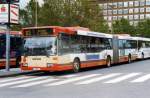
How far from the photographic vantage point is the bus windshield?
917 inches

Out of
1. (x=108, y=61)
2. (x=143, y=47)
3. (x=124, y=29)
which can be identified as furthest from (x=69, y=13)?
(x=124, y=29)

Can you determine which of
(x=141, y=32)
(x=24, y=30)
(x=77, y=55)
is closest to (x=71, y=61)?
(x=77, y=55)

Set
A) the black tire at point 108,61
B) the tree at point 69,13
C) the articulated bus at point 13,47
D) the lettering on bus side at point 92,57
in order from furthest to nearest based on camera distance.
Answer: the tree at point 69,13, the black tire at point 108,61, the articulated bus at point 13,47, the lettering on bus side at point 92,57

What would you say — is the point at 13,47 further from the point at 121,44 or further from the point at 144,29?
the point at 144,29

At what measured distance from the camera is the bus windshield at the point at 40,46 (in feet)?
76.4

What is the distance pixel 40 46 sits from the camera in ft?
77.0

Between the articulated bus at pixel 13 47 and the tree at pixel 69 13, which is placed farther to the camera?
the tree at pixel 69 13

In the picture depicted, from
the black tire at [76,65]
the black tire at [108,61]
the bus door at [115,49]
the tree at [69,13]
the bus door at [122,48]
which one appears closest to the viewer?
the black tire at [76,65]

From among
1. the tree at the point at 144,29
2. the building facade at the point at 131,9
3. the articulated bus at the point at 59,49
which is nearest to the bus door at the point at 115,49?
the articulated bus at the point at 59,49

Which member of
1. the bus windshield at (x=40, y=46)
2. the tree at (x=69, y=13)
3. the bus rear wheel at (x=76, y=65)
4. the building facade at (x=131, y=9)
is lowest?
the bus rear wheel at (x=76, y=65)

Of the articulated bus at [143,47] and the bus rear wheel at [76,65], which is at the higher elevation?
the articulated bus at [143,47]

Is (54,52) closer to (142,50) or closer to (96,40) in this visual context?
(96,40)

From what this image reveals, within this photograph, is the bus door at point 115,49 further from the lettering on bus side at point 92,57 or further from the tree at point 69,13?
the tree at point 69,13

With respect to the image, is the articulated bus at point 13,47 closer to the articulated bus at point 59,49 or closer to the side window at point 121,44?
the articulated bus at point 59,49
